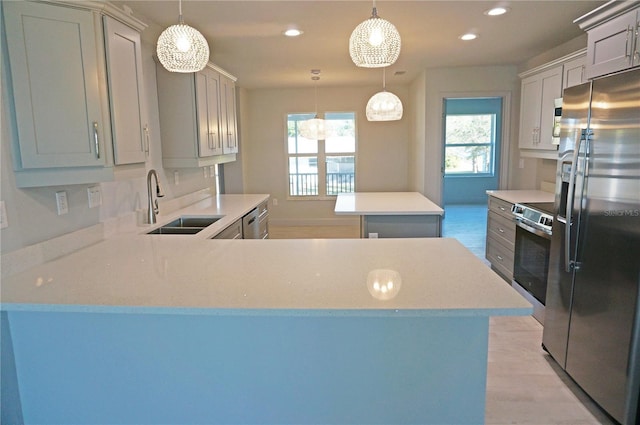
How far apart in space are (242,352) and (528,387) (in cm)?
188

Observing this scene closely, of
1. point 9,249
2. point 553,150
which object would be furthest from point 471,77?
point 9,249

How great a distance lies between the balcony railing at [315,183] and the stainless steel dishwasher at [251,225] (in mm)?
3127

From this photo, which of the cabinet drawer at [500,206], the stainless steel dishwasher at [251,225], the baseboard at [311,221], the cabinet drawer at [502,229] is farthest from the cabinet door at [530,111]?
the baseboard at [311,221]

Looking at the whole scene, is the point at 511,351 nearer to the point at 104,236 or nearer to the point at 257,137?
the point at 104,236

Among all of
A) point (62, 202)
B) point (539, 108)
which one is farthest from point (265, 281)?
point (539, 108)

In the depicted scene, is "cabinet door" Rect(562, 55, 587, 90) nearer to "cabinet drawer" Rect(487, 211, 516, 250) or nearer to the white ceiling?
the white ceiling

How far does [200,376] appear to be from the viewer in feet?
5.28

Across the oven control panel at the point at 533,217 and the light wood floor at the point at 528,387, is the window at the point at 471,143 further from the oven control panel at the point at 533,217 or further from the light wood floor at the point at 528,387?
the light wood floor at the point at 528,387

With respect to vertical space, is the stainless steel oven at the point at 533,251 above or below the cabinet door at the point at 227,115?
below

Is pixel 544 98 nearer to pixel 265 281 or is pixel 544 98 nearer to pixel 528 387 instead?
pixel 528 387

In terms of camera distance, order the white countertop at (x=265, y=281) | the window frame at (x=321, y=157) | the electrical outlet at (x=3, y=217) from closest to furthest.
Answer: the white countertop at (x=265, y=281), the electrical outlet at (x=3, y=217), the window frame at (x=321, y=157)

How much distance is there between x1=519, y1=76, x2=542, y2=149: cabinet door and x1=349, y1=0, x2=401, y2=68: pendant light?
2917mm

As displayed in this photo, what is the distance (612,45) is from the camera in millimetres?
2354

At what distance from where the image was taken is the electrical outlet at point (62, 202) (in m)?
2.17
